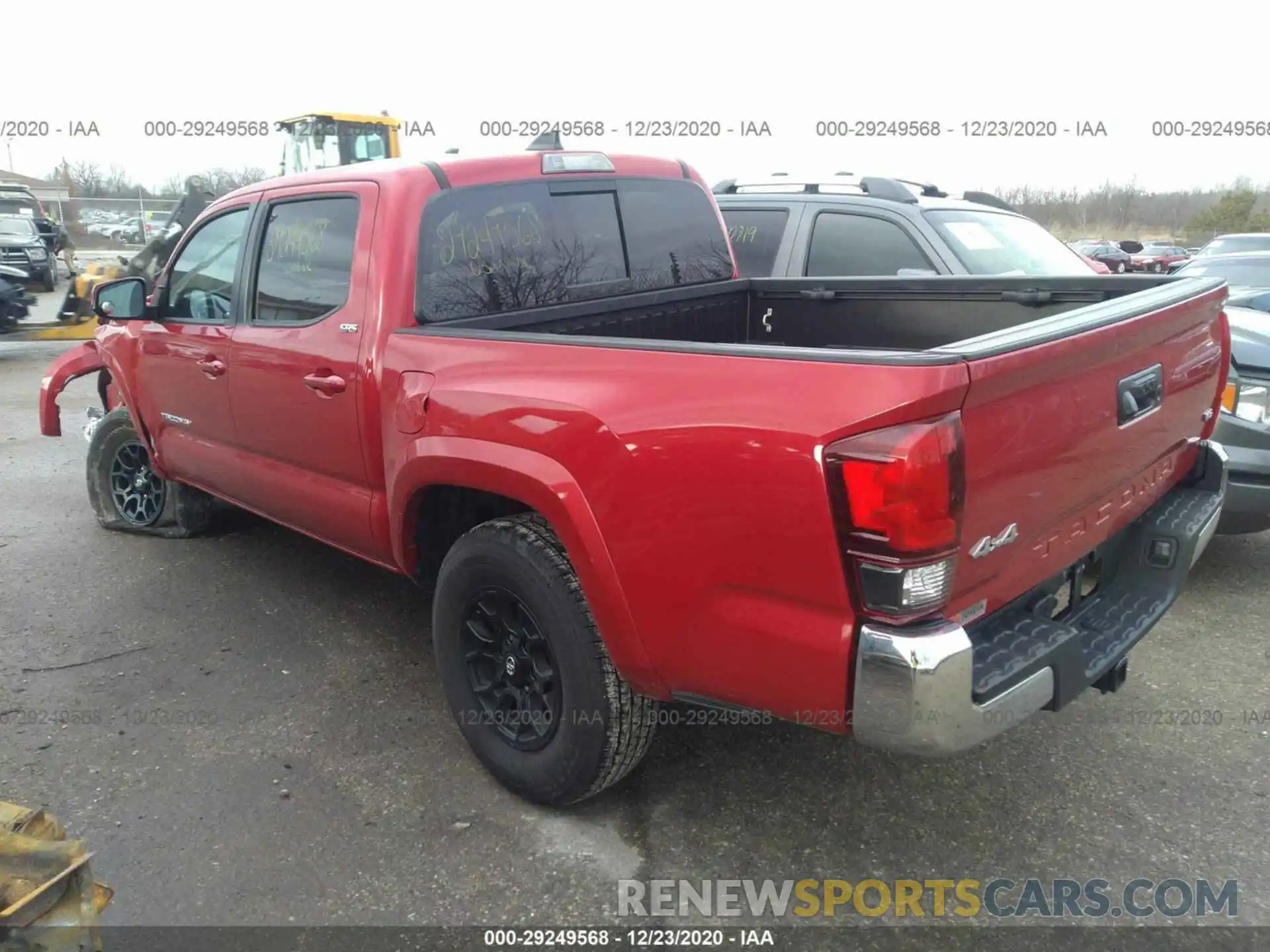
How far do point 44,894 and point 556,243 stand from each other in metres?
2.55

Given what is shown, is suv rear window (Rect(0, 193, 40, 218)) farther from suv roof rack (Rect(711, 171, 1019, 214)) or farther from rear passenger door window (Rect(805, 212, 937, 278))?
rear passenger door window (Rect(805, 212, 937, 278))

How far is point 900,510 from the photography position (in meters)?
1.92

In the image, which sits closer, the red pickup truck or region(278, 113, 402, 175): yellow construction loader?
the red pickup truck

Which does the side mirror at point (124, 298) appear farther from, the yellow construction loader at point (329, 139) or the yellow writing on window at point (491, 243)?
the yellow construction loader at point (329, 139)

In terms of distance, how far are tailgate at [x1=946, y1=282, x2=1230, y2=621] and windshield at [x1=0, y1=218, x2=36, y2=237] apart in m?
22.3

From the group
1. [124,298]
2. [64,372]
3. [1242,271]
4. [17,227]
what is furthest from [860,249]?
[17,227]

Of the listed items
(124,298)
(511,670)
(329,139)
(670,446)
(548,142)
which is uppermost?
(329,139)

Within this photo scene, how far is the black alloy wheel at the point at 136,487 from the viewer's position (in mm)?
5375

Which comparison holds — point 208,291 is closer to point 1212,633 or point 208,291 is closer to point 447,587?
point 447,587

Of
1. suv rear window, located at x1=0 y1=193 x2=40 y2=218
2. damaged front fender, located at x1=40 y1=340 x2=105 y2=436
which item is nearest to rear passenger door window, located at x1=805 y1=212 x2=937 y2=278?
damaged front fender, located at x1=40 y1=340 x2=105 y2=436

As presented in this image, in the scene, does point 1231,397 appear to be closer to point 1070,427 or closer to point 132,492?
point 1070,427

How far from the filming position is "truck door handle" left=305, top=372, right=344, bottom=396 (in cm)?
330

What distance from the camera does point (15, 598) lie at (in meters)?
4.55

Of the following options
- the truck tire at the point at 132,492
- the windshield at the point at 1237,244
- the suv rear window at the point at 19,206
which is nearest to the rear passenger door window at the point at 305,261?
the truck tire at the point at 132,492
